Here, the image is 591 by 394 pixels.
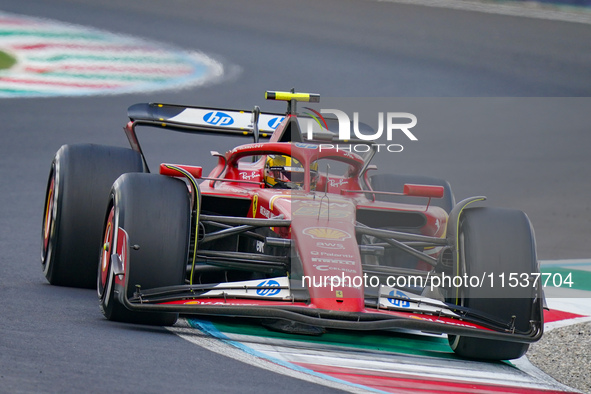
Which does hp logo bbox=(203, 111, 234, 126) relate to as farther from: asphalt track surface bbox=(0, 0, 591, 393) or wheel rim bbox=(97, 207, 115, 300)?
wheel rim bbox=(97, 207, 115, 300)

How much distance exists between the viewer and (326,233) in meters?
6.29

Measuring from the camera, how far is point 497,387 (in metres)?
5.46

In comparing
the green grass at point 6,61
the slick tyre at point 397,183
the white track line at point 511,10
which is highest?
the white track line at point 511,10

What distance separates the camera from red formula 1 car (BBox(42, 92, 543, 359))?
5.89 m

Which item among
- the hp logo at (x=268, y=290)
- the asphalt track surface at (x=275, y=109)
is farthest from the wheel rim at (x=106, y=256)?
the hp logo at (x=268, y=290)

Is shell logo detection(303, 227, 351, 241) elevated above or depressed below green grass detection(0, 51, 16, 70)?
below

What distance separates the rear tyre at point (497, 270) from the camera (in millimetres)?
6238

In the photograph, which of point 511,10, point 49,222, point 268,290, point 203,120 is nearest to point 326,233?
point 268,290

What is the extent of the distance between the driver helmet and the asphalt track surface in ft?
Answer: 5.30

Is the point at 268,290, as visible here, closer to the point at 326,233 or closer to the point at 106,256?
the point at 326,233

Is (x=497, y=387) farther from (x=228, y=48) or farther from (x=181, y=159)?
(x=228, y=48)

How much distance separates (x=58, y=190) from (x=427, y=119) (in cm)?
1052

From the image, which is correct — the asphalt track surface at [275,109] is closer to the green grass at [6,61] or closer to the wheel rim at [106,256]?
the wheel rim at [106,256]

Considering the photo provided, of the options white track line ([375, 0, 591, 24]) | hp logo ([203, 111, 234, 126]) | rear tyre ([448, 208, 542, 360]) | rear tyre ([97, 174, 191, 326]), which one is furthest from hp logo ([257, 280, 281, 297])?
white track line ([375, 0, 591, 24])
